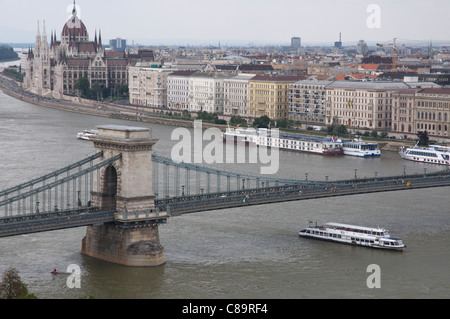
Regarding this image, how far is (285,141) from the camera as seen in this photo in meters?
48.6

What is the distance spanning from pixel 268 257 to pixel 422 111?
29552mm

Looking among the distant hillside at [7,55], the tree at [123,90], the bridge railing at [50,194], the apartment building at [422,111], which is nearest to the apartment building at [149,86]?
the tree at [123,90]

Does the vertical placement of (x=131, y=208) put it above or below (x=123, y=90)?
above

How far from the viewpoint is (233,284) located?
69.6 feet

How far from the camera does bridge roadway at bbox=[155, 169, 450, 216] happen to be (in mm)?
23875

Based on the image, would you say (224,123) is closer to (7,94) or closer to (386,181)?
(386,181)

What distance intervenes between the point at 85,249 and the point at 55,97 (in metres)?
61.7

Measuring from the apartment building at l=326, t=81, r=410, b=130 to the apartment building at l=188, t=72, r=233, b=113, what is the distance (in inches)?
413

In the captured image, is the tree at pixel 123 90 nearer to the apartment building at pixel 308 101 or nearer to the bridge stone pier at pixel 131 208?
the apartment building at pixel 308 101

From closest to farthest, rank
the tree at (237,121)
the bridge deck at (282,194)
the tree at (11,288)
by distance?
the tree at (11,288), the bridge deck at (282,194), the tree at (237,121)

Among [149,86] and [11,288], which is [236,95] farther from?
[11,288]

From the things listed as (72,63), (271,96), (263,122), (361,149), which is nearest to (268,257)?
(361,149)

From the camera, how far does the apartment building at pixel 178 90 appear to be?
229ft

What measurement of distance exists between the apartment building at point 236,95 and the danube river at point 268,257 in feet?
104
